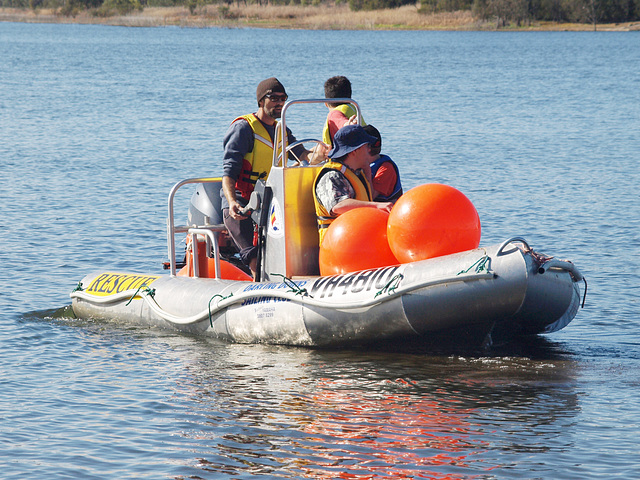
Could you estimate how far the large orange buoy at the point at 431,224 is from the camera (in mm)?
6473

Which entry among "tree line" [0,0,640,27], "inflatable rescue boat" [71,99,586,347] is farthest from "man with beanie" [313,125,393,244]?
"tree line" [0,0,640,27]

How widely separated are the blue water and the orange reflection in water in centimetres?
2

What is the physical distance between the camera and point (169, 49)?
55469 mm

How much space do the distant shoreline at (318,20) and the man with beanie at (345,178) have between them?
218 feet

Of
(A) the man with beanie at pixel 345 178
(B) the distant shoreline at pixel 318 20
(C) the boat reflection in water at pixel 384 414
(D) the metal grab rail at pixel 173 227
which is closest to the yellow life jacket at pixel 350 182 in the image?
(A) the man with beanie at pixel 345 178

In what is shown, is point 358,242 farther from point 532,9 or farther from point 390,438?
point 532,9

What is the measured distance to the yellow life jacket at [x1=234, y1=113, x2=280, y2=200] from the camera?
25.3ft

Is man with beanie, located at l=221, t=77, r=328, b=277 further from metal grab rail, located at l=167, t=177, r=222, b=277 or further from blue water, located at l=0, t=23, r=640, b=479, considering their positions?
blue water, located at l=0, t=23, r=640, b=479

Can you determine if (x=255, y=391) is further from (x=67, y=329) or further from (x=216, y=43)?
(x=216, y=43)

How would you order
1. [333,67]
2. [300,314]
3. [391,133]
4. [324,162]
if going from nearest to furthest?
[300,314] < [324,162] < [391,133] < [333,67]

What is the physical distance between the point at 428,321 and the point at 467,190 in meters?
9.03

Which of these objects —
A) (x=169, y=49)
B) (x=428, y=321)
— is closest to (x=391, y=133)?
(x=428, y=321)

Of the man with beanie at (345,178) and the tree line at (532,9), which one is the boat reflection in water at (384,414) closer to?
the man with beanie at (345,178)

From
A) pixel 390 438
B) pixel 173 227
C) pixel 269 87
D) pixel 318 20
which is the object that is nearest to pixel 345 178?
pixel 269 87
